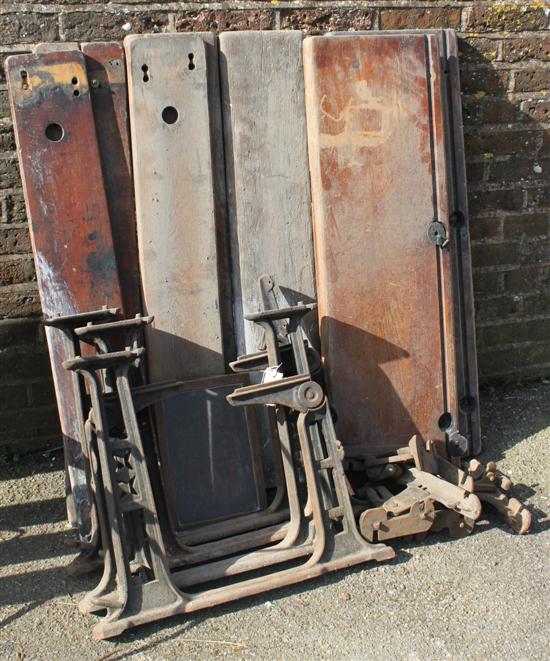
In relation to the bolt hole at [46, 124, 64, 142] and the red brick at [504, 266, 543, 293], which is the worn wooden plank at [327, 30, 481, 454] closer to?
the red brick at [504, 266, 543, 293]

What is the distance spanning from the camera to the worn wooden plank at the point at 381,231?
278 cm

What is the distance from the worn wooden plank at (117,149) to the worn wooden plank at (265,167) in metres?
0.36

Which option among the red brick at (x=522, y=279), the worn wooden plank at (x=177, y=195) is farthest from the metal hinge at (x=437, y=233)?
the worn wooden plank at (x=177, y=195)

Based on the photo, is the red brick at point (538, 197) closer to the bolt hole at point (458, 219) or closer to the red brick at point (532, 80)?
the red brick at point (532, 80)

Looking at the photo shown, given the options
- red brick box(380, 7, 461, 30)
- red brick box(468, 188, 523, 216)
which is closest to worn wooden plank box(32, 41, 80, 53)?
red brick box(380, 7, 461, 30)

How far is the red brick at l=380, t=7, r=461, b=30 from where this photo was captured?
3086mm

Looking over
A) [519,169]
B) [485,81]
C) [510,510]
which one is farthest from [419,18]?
[510,510]

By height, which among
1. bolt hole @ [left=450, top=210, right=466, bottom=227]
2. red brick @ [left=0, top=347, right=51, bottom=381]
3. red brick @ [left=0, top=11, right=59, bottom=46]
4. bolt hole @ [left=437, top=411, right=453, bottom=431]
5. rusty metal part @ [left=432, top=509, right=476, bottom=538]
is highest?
red brick @ [left=0, top=11, right=59, bottom=46]

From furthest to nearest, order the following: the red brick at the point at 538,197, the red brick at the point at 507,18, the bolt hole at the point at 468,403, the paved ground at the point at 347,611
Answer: the red brick at the point at 538,197
the red brick at the point at 507,18
the bolt hole at the point at 468,403
the paved ground at the point at 347,611

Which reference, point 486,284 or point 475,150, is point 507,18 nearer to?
point 475,150

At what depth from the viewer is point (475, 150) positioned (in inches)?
129

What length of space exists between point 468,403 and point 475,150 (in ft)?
3.66

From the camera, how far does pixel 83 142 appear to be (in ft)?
8.54

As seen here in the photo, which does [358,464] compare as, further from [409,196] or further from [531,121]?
[531,121]
